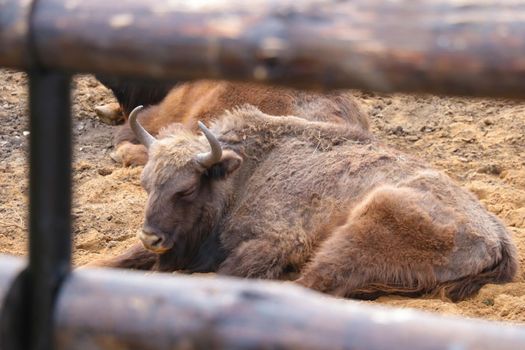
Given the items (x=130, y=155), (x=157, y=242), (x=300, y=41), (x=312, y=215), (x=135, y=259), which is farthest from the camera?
(x=130, y=155)

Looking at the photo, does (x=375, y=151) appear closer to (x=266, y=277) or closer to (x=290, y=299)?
(x=266, y=277)

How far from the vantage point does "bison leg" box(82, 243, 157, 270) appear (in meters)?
6.20

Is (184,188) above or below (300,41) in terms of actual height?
below

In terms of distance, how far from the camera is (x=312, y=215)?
6.19 meters

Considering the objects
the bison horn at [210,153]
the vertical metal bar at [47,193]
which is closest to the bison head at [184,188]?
the bison horn at [210,153]

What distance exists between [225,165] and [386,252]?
1.19 meters

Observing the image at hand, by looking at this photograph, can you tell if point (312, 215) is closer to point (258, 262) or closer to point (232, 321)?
point (258, 262)

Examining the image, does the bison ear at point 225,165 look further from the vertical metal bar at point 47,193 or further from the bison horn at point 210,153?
the vertical metal bar at point 47,193

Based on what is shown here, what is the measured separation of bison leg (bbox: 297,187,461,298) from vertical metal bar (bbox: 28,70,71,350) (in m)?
3.95

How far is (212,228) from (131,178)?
1671mm

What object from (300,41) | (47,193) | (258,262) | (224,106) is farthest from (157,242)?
(300,41)

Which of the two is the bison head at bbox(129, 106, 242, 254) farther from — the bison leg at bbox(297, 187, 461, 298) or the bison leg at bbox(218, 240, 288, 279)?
the bison leg at bbox(297, 187, 461, 298)

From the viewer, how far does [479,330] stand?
167cm

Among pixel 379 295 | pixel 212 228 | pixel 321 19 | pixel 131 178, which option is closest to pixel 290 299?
pixel 321 19
